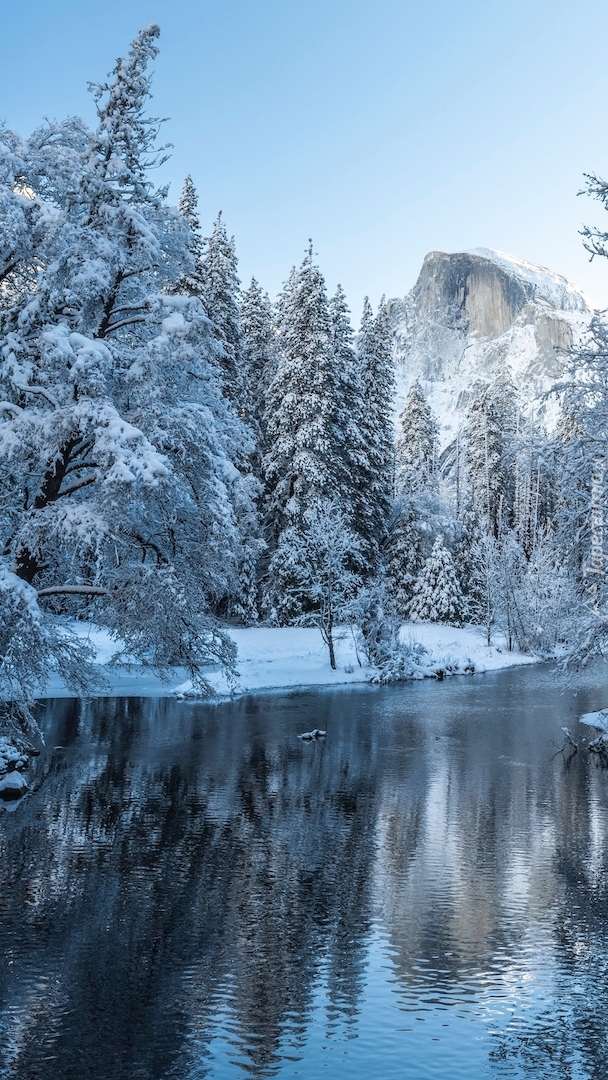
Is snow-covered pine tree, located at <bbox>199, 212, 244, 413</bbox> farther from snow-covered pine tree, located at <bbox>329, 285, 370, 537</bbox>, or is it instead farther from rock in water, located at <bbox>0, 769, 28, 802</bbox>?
rock in water, located at <bbox>0, 769, 28, 802</bbox>

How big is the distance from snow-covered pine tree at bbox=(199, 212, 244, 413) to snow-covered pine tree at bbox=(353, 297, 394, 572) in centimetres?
790

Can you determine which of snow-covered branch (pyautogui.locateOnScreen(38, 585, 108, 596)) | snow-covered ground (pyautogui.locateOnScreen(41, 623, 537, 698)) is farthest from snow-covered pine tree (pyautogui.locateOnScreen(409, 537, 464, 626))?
snow-covered branch (pyautogui.locateOnScreen(38, 585, 108, 596))

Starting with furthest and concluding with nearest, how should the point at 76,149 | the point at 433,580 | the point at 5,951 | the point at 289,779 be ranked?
1. the point at 433,580
2. the point at 289,779
3. the point at 76,149
4. the point at 5,951

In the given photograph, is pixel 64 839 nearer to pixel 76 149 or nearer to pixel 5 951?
pixel 5 951

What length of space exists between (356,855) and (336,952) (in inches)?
151

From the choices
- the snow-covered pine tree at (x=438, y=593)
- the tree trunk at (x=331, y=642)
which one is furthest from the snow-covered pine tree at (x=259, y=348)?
the tree trunk at (x=331, y=642)

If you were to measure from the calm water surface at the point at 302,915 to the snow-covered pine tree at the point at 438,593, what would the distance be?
31.3m

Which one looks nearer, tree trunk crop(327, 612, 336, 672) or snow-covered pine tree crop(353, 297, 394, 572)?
tree trunk crop(327, 612, 336, 672)

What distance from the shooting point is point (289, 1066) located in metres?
6.87

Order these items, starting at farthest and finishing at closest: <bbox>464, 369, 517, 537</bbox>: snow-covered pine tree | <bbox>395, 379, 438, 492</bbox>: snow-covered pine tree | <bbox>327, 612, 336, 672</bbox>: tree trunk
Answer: <bbox>464, 369, 517, 537</bbox>: snow-covered pine tree, <bbox>395, 379, 438, 492</bbox>: snow-covered pine tree, <bbox>327, 612, 336, 672</bbox>: tree trunk

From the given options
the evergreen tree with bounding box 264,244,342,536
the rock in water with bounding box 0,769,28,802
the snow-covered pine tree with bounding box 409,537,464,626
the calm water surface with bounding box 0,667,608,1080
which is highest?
the evergreen tree with bounding box 264,244,342,536

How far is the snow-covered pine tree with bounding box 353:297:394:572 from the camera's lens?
49469mm

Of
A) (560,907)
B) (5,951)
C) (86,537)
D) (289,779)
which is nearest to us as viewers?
(5,951)

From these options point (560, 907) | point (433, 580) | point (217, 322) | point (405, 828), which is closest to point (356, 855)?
point (405, 828)
